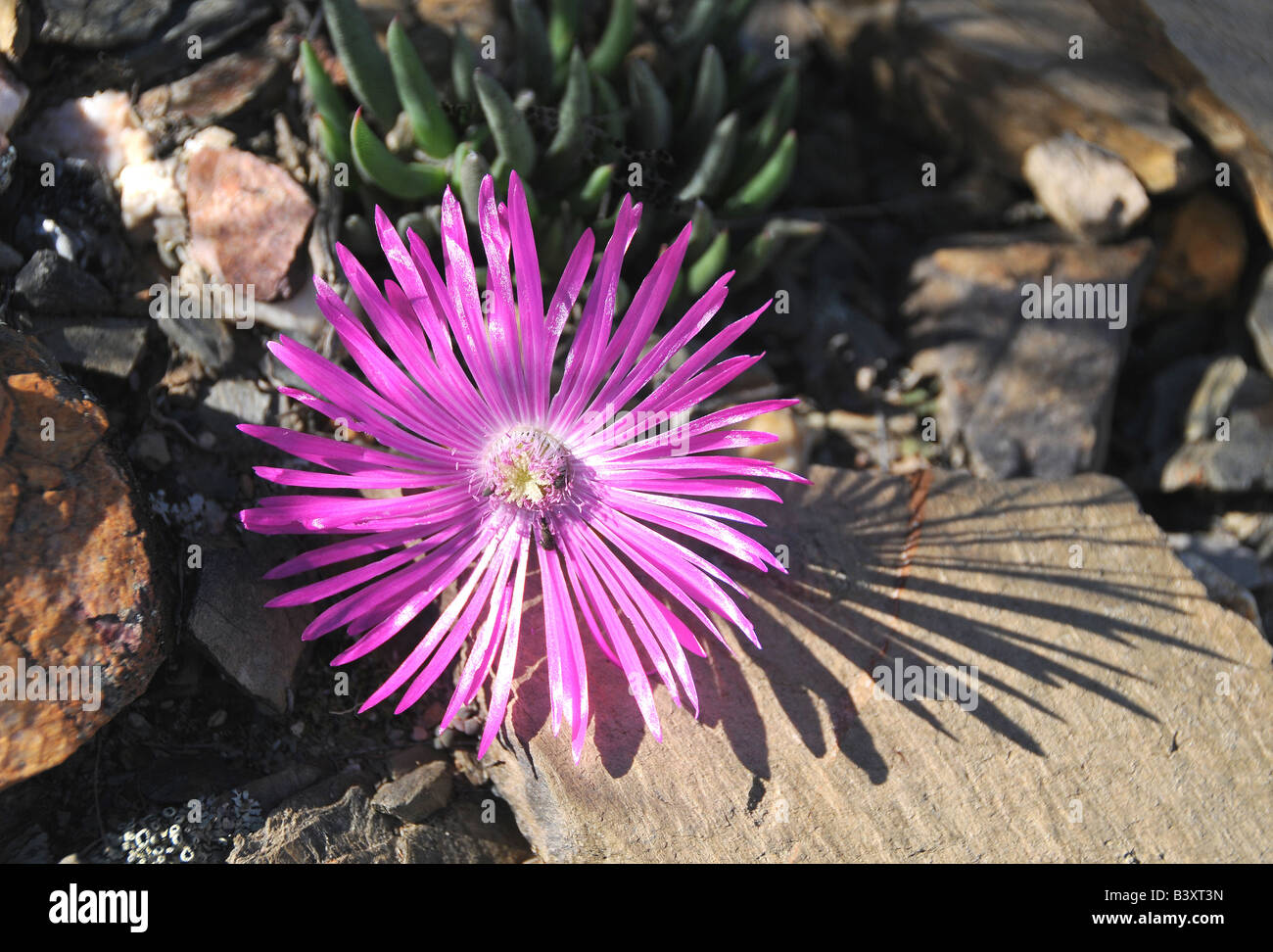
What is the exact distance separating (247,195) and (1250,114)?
2565 millimetres

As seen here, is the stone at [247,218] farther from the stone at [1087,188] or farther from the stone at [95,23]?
the stone at [1087,188]

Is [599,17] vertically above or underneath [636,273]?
above

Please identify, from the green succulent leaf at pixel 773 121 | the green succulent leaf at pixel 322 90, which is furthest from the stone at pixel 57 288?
the green succulent leaf at pixel 773 121

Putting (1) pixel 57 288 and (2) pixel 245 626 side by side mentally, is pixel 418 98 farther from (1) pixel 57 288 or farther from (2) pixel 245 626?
(2) pixel 245 626

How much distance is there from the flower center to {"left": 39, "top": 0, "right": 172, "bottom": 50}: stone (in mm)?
1338

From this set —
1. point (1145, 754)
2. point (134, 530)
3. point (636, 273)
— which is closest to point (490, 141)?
point (636, 273)

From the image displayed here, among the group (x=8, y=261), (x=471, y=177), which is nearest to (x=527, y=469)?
(x=471, y=177)

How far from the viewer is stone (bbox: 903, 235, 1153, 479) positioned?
8.79ft

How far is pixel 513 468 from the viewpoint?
2066 mm

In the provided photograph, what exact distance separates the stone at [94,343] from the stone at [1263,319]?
2.98 metres

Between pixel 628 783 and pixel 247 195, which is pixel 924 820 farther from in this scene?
pixel 247 195

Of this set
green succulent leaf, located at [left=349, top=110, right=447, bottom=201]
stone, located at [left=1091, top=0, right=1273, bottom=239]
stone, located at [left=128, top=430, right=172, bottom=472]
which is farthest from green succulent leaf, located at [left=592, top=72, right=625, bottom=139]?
stone, located at [left=1091, top=0, right=1273, bottom=239]

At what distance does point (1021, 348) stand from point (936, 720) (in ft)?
3.91

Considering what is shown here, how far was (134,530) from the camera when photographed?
6.09 feet
